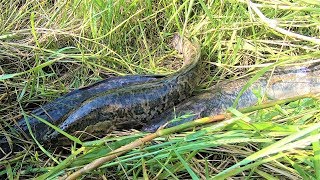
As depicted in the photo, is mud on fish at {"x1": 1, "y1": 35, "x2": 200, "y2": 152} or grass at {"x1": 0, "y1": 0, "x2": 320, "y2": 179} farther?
mud on fish at {"x1": 1, "y1": 35, "x2": 200, "y2": 152}

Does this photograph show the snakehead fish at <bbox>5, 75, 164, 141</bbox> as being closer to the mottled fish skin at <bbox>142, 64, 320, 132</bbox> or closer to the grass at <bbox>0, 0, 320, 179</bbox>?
the grass at <bbox>0, 0, 320, 179</bbox>

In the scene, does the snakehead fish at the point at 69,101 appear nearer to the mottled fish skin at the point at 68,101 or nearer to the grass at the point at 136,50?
the mottled fish skin at the point at 68,101

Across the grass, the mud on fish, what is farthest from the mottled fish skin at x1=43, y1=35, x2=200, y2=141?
the grass

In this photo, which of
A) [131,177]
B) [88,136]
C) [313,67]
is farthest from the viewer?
[313,67]

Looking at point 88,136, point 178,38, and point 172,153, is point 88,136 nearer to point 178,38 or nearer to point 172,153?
point 172,153

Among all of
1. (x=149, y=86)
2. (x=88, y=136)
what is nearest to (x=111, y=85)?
(x=149, y=86)

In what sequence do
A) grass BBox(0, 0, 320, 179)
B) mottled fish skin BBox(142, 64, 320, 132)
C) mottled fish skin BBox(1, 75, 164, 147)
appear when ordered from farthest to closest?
mottled fish skin BBox(142, 64, 320, 132) < mottled fish skin BBox(1, 75, 164, 147) < grass BBox(0, 0, 320, 179)

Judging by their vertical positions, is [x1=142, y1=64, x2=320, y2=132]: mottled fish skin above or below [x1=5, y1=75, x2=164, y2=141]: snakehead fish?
below

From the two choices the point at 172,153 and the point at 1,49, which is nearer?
the point at 172,153
